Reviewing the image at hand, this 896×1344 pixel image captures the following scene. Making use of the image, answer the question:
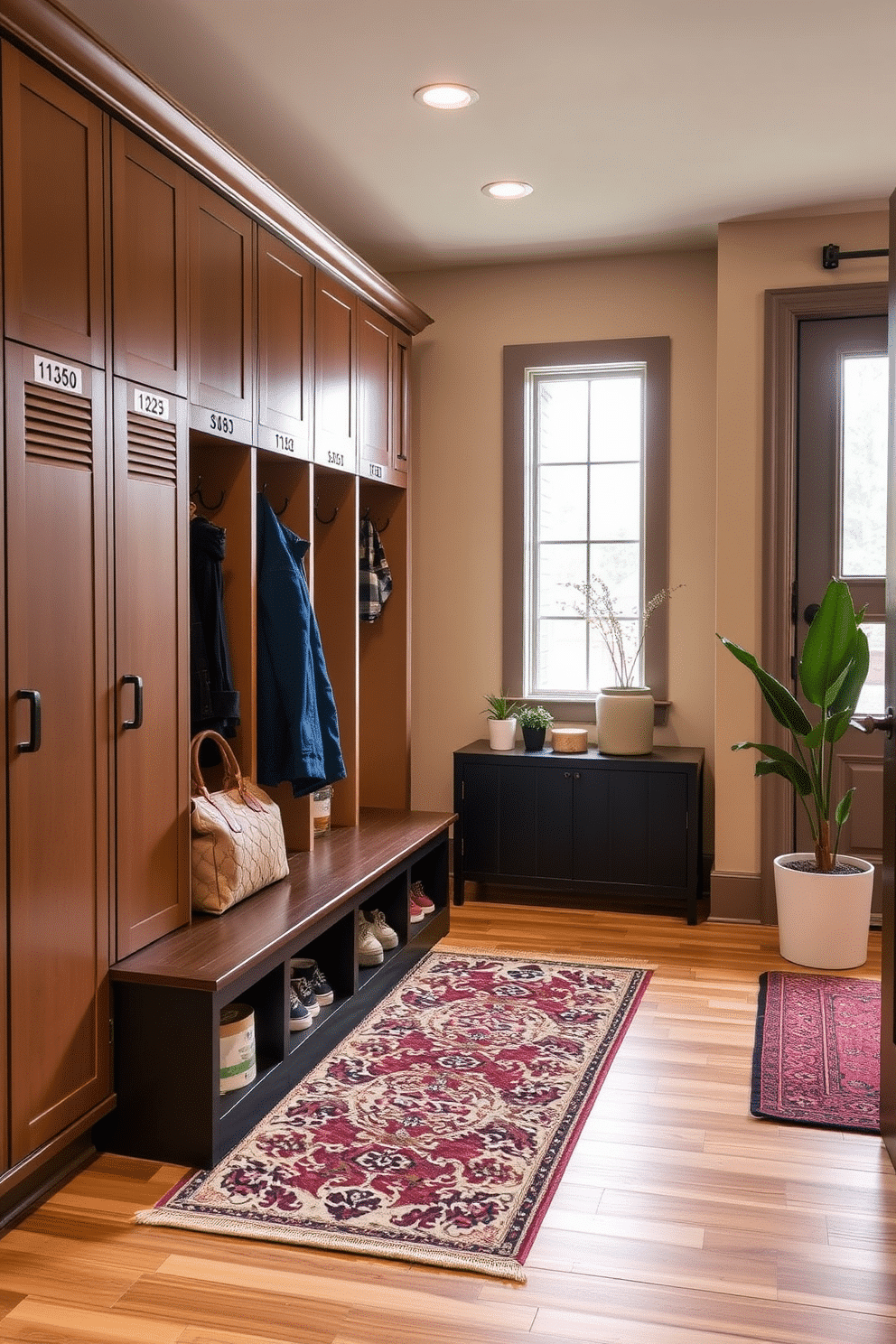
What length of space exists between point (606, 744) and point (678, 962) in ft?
3.22

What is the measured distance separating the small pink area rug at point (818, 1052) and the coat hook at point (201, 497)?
2.16 meters

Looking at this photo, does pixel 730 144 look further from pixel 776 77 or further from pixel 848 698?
pixel 848 698

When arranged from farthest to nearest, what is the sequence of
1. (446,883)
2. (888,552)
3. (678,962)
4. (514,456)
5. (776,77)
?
(514,456), (446,883), (678,962), (776,77), (888,552)

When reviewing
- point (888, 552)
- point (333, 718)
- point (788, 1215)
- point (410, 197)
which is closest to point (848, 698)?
point (888, 552)

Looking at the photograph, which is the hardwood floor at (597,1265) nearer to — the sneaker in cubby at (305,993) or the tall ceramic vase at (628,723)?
the sneaker in cubby at (305,993)

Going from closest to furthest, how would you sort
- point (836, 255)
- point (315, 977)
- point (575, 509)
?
point (315, 977) → point (836, 255) → point (575, 509)

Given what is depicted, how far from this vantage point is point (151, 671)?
2.72m

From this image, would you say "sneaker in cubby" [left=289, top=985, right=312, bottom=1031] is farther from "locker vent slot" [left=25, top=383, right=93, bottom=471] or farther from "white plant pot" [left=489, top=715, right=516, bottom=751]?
"white plant pot" [left=489, top=715, right=516, bottom=751]

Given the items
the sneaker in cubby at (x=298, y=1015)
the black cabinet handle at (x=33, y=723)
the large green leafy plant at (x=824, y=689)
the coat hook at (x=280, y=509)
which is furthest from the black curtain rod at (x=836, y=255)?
the black cabinet handle at (x=33, y=723)

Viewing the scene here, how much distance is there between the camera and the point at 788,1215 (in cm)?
233

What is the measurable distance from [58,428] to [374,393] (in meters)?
2.22

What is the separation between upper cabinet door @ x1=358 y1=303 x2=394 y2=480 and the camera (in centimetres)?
428

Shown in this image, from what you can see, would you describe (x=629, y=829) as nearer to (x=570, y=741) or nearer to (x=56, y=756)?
(x=570, y=741)

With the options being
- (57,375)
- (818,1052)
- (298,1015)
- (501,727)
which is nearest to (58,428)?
(57,375)
